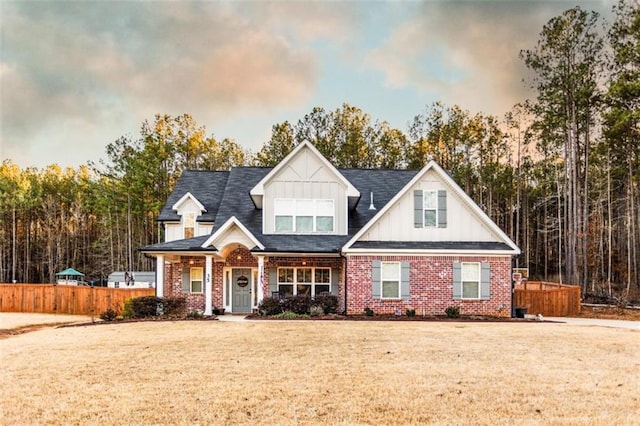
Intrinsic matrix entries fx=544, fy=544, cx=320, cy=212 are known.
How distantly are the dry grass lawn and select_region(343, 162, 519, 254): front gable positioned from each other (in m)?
7.03

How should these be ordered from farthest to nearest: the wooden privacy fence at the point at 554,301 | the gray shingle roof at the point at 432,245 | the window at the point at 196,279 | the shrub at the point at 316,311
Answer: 1. the wooden privacy fence at the point at 554,301
2. the window at the point at 196,279
3. the gray shingle roof at the point at 432,245
4. the shrub at the point at 316,311

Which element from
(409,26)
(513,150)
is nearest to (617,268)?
(513,150)

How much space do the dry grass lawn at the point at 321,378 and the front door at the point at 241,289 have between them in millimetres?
8347

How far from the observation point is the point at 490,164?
4309 cm

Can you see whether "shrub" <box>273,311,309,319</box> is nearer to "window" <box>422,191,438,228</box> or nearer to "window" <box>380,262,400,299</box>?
"window" <box>380,262,400,299</box>

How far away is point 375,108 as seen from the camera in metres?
43.5

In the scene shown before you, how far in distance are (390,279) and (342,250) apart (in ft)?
7.23

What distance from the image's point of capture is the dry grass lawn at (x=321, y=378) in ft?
22.9

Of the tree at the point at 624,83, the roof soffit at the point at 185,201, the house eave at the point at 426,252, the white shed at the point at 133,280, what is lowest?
the white shed at the point at 133,280

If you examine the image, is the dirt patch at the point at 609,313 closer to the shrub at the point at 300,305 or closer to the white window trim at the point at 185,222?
the shrub at the point at 300,305

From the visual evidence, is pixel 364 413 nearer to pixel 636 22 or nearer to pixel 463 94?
pixel 636 22

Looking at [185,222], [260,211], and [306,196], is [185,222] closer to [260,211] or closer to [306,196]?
[260,211]

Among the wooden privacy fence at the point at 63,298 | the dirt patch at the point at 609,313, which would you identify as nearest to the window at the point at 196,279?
the wooden privacy fence at the point at 63,298

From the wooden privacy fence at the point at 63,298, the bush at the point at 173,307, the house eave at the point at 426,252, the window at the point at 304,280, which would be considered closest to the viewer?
the bush at the point at 173,307
